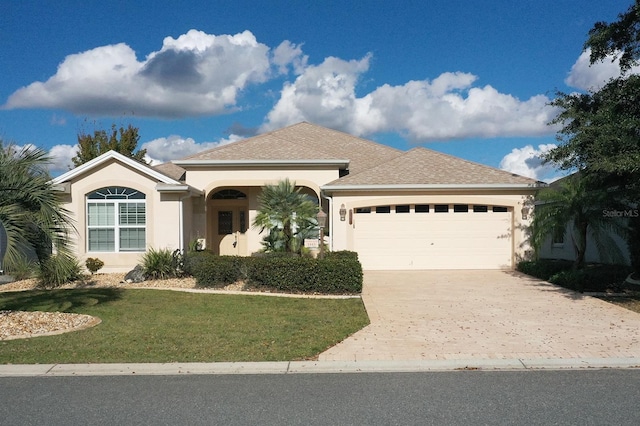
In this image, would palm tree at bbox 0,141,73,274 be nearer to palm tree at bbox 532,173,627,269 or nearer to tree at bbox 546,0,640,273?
tree at bbox 546,0,640,273

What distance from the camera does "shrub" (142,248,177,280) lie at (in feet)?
52.5

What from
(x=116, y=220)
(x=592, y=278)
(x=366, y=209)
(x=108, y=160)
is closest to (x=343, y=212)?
(x=366, y=209)

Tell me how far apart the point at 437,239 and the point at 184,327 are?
34.6ft

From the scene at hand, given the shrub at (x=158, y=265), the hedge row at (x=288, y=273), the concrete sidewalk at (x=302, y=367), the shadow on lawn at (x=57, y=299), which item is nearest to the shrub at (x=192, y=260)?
the shrub at (x=158, y=265)

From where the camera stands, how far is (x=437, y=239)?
18.1 metres

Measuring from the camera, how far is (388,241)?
59.6 ft

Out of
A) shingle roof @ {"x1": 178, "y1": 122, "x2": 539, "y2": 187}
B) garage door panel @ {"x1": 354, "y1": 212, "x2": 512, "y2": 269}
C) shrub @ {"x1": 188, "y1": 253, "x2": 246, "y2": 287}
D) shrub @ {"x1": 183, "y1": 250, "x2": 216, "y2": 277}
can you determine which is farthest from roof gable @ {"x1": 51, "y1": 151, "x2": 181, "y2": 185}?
garage door panel @ {"x1": 354, "y1": 212, "x2": 512, "y2": 269}

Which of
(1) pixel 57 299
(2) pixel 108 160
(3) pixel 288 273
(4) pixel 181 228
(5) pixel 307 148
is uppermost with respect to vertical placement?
(5) pixel 307 148

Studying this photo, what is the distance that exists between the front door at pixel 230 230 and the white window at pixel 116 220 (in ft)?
15.6

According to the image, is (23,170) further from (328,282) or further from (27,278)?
(27,278)

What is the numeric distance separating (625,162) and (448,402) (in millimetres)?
6425

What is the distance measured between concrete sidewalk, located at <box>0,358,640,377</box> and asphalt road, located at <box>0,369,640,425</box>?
0.67 ft

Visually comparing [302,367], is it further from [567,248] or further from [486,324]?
[567,248]

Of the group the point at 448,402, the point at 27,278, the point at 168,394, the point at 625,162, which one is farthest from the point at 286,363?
the point at 27,278
